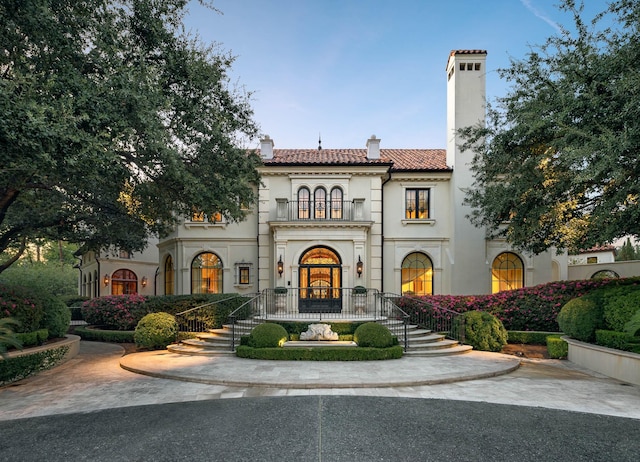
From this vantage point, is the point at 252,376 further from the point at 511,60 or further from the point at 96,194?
the point at 511,60

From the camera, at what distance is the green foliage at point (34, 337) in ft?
31.1

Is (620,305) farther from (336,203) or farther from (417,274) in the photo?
(336,203)

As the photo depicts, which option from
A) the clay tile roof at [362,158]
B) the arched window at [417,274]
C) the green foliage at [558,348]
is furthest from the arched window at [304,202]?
the green foliage at [558,348]

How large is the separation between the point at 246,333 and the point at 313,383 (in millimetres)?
5500

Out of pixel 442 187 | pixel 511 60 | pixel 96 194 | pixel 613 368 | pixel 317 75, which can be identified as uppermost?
pixel 317 75

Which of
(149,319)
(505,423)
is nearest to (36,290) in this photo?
(149,319)

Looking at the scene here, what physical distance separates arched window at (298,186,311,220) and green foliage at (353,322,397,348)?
7815mm

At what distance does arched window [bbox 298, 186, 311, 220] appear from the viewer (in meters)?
17.8

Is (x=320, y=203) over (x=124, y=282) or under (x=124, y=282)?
over

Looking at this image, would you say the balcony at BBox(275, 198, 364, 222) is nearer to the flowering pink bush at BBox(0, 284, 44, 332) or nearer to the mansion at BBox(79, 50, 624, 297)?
the mansion at BBox(79, 50, 624, 297)

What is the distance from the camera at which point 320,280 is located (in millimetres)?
17484

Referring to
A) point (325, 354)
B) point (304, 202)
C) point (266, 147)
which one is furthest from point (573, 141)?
point (266, 147)

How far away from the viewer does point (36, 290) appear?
1088cm

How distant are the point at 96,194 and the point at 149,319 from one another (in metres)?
4.79
